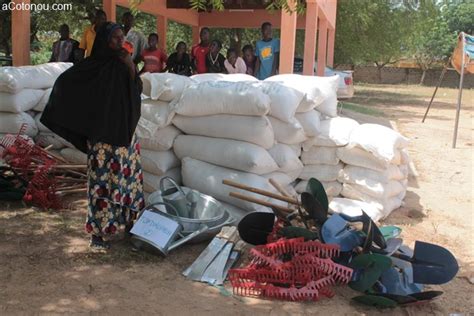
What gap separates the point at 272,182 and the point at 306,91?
1192 millimetres

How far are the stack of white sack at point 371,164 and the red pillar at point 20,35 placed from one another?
4.47 metres

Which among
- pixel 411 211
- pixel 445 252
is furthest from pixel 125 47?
pixel 411 211

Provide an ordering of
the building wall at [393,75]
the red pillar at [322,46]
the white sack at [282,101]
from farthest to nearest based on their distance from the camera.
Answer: the building wall at [393,75]
the red pillar at [322,46]
the white sack at [282,101]

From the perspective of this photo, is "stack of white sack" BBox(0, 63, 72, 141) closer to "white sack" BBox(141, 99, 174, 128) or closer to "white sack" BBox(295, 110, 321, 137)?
"white sack" BBox(141, 99, 174, 128)

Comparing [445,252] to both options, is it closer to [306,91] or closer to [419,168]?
[306,91]

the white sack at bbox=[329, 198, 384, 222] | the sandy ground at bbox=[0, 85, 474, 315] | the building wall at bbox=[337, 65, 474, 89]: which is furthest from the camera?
the building wall at bbox=[337, 65, 474, 89]

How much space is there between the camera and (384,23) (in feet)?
69.9

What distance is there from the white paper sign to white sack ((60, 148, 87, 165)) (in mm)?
2160

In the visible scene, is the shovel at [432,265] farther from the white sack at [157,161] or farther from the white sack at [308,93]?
the white sack at [157,161]

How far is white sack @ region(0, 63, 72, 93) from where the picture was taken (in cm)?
602

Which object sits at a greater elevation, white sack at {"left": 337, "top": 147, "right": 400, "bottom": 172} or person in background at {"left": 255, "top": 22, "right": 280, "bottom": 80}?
person in background at {"left": 255, "top": 22, "right": 280, "bottom": 80}

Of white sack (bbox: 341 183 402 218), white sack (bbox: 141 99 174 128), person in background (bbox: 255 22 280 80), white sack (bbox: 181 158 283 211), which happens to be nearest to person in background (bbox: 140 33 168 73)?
person in background (bbox: 255 22 280 80)

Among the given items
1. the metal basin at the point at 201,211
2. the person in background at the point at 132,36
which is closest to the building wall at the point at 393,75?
the person in background at the point at 132,36

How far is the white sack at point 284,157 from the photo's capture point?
16.2 feet
